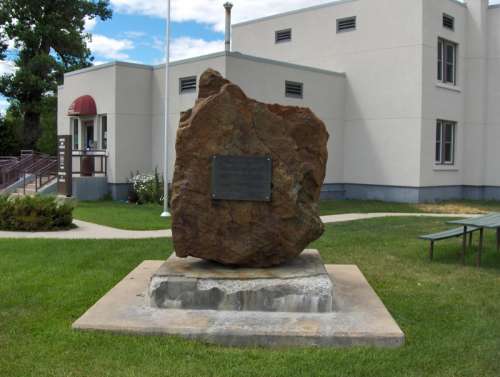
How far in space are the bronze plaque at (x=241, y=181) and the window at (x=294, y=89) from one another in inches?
579

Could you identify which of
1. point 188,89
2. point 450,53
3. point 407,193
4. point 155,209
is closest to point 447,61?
point 450,53

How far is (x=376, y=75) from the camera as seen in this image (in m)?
21.5

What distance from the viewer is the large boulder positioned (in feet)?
20.6

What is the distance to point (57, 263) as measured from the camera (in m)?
8.92

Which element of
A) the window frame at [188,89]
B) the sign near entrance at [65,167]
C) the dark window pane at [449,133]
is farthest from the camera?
the dark window pane at [449,133]

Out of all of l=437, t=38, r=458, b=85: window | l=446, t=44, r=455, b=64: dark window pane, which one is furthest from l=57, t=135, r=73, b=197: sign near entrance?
l=446, t=44, r=455, b=64: dark window pane

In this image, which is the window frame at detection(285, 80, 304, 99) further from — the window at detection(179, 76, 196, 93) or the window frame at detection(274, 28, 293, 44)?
the window frame at detection(274, 28, 293, 44)

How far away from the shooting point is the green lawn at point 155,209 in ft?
47.6

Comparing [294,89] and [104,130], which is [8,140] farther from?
[294,89]

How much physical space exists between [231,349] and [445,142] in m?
19.0

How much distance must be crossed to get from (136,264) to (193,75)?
1238 cm

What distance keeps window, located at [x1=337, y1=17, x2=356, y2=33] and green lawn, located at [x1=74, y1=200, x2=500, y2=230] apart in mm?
6482

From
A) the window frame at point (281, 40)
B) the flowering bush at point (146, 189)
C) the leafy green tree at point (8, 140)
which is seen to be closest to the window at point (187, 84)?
the flowering bush at point (146, 189)

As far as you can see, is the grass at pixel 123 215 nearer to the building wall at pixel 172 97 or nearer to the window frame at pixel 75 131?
the building wall at pixel 172 97
